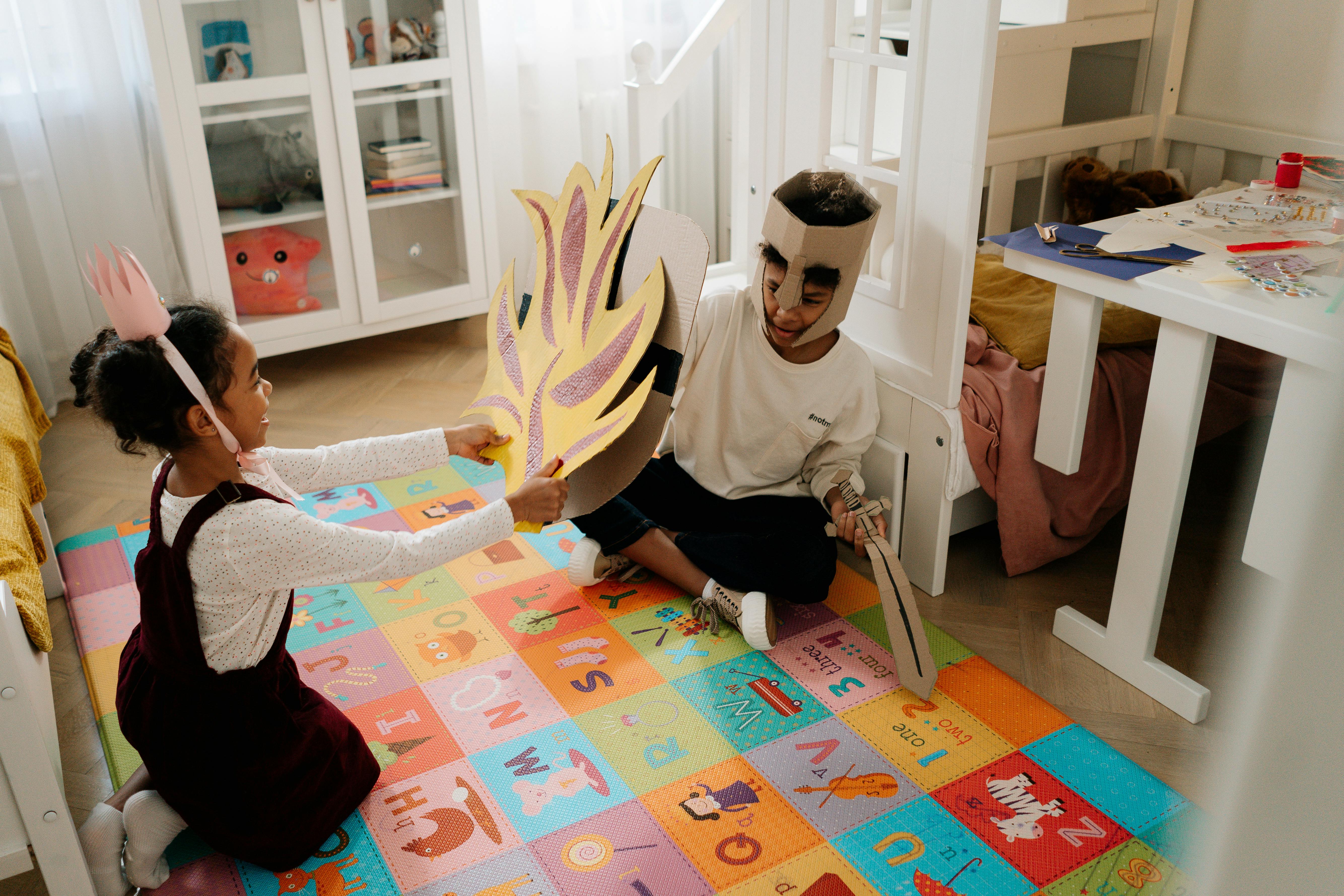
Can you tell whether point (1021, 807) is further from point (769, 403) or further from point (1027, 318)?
point (1027, 318)

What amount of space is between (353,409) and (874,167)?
163cm

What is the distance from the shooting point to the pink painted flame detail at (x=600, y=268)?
5.60 ft

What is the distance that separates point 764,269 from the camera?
1923mm

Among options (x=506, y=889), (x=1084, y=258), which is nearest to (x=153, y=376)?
(x=506, y=889)

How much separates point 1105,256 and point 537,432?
1030 millimetres

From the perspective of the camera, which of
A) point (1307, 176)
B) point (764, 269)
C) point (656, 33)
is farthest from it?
point (656, 33)

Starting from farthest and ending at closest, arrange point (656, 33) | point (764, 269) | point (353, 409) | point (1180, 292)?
point (656, 33)
point (353, 409)
point (764, 269)
point (1180, 292)

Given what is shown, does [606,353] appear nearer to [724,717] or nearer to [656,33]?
[724,717]

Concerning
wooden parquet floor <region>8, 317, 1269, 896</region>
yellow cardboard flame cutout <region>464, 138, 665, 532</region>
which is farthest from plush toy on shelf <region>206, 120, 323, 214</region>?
yellow cardboard flame cutout <region>464, 138, 665, 532</region>

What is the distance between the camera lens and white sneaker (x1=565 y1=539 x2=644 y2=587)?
2.08 meters

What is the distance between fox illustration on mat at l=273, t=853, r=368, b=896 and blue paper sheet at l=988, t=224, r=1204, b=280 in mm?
1477

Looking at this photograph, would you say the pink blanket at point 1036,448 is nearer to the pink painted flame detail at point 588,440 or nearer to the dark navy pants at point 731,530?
the dark navy pants at point 731,530

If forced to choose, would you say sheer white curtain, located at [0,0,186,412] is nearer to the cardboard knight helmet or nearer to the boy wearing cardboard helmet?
the boy wearing cardboard helmet

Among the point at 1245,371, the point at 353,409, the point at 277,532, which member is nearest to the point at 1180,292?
the point at 1245,371
